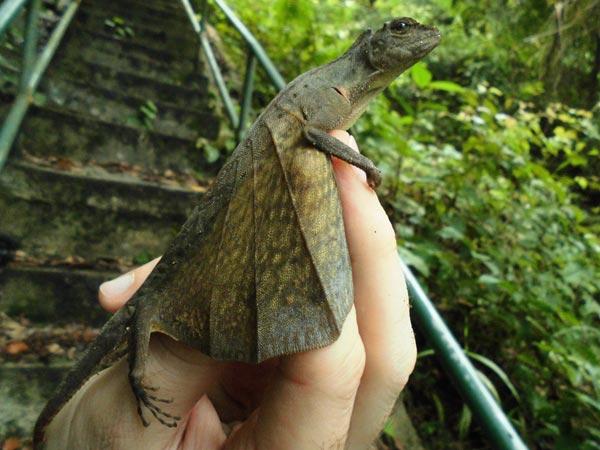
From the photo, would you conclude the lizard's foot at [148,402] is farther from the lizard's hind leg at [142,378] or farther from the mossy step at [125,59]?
the mossy step at [125,59]

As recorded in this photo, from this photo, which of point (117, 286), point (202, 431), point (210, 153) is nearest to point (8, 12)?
point (117, 286)

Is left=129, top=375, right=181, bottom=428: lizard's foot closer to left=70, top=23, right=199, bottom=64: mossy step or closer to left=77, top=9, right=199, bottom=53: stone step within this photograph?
left=70, top=23, right=199, bottom=64: mossy step

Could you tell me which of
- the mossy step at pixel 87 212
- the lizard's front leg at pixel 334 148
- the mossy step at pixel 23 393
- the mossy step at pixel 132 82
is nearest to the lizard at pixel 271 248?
the lizard's front leg at pixel 334 148

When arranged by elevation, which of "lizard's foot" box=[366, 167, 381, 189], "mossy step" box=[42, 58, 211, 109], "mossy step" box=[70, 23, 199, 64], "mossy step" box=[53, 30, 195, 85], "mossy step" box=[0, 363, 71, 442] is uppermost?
"lizard's foot" box=[366, 167, 381, 189]

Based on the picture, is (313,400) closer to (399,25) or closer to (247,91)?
(399,25)

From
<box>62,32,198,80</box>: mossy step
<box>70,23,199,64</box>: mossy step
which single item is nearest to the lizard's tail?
<box>62,32,198,80</box>: mossy step
